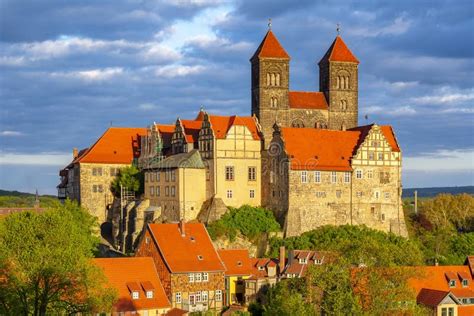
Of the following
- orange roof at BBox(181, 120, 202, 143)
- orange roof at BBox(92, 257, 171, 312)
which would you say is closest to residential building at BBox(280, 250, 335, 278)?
orange roof at BBox(92, 257, 171, 312)

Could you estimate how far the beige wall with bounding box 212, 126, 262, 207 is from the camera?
70.8 m

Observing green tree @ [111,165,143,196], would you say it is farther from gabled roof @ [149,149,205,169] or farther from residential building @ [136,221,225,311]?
residential building @ [136,221,225,311]

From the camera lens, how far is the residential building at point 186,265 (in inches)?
2165

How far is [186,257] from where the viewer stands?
5662cm

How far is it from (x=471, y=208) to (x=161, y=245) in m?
41.3

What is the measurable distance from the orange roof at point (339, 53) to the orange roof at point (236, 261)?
95.3 ft

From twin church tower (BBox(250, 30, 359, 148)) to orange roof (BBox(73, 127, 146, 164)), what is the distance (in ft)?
39.3

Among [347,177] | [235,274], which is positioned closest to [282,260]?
[235,274]

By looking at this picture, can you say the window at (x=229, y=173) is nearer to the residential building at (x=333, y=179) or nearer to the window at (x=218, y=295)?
the residential building at (x=333, y=179)

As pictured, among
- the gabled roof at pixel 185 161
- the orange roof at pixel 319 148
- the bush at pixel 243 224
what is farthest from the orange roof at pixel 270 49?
the bush at pixel 243 224

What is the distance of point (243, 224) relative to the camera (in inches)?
2712

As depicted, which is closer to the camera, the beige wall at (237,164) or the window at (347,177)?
the beige wall at (237,164)

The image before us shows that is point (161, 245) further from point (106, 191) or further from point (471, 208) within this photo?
point (471, 208)

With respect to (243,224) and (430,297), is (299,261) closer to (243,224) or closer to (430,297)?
(430,297)
